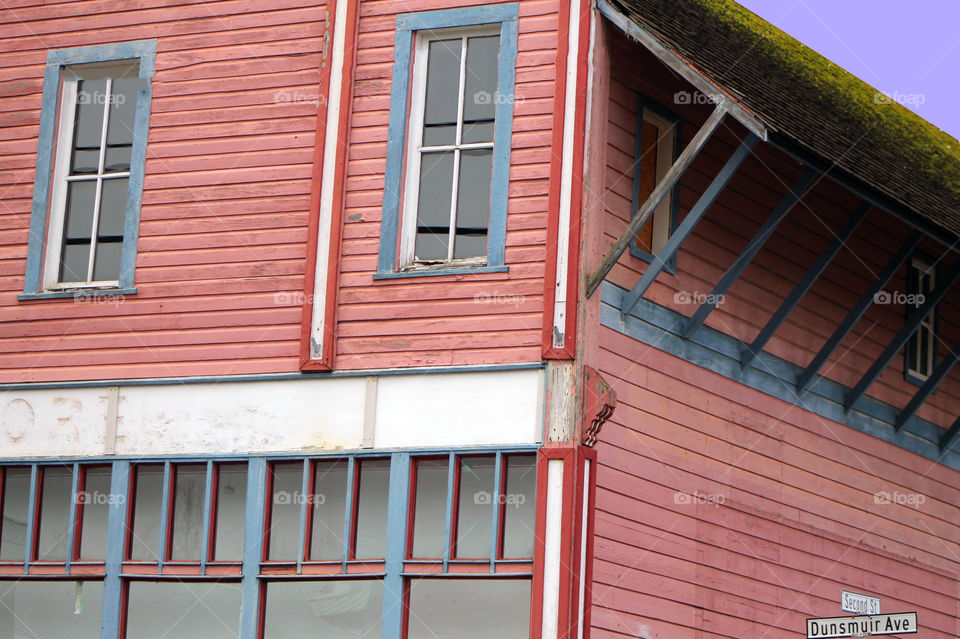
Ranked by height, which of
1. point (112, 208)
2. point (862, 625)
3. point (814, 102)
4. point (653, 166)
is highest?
point (814, 102)

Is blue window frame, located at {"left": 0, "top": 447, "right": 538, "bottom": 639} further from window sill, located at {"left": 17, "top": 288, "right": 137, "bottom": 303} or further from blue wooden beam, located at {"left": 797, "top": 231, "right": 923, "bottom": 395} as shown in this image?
blue wooden beam, located at {"left": 797, "top": 231, "right": 923, "bottom": 395}

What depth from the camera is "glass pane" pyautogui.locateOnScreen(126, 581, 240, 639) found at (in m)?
13.1

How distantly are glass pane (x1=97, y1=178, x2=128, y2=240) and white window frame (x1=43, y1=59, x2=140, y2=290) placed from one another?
0.04 metres

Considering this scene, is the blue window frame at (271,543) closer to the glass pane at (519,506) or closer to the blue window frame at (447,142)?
the glass pane at (519,506)

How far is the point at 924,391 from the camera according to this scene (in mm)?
16547

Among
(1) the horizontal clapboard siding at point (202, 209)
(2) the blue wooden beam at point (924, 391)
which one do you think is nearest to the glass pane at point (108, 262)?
(1) the horizontal clapboard siding at point (202, 209)

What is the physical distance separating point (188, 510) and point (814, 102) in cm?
816

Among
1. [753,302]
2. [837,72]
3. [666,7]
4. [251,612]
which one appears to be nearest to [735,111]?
[753,302]

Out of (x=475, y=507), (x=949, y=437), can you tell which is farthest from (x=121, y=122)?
(x=949, y=437)

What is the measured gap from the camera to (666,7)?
1609 cm

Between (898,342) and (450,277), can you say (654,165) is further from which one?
(898,342)

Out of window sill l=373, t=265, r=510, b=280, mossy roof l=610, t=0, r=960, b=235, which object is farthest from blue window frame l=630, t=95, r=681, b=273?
window sill l=373, t=265, r=510, b=280

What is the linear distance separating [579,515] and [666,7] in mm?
6362

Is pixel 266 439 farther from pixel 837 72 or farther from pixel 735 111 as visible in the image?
pixel 837 72
